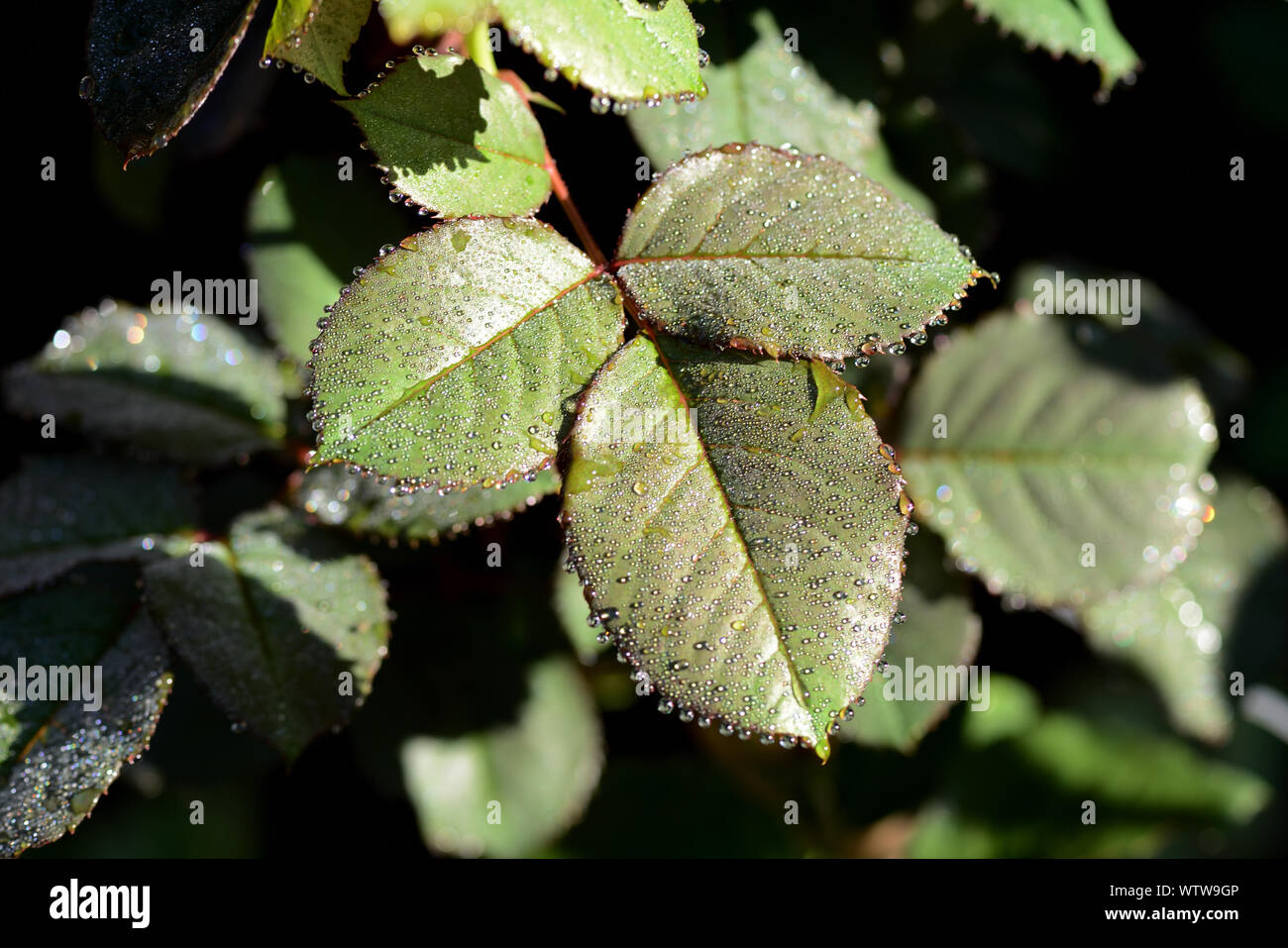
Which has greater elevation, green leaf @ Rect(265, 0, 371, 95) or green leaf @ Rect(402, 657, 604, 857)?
green leaf @ Rect(265, 0, 371, 95)

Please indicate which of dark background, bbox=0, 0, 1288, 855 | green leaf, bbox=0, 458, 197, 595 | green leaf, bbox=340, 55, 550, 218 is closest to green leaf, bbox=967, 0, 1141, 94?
dark background, bbox=0, 0, 1288, 855

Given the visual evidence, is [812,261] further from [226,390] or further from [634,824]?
[634,824]

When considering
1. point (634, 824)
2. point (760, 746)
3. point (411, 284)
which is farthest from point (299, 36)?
point (634, 824)

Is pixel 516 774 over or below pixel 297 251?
below

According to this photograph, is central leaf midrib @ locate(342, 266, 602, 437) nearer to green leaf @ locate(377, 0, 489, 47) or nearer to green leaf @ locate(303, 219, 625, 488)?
green leaf @ locate(303, 219, 625, 488)

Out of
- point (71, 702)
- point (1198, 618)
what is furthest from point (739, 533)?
point (1198, 618)

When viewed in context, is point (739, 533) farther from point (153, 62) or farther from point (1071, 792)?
point (1071, 792)
